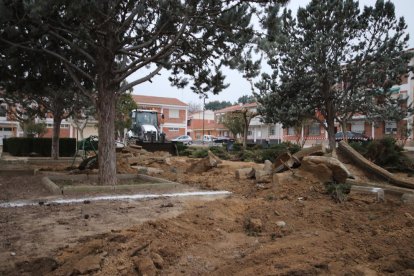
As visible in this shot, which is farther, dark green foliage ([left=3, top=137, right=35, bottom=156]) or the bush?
the bush

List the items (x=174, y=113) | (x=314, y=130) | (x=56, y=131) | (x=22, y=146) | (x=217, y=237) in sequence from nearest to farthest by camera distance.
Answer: (x=217, y=237)
(x=56, y=131)
(x=22, y=146)
(x=314, y=130)
(x=174, y=113)

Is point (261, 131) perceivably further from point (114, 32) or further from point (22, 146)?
point (114, 32)

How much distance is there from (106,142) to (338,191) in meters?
5.74

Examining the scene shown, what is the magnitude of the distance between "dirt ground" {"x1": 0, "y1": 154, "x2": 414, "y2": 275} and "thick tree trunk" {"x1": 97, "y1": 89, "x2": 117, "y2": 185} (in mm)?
1897

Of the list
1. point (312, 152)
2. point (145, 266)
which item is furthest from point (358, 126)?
point (145, 266)

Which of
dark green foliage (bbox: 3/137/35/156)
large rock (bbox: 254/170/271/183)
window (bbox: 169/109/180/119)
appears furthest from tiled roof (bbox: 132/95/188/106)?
large rock (bbox: 254/170/271/183)

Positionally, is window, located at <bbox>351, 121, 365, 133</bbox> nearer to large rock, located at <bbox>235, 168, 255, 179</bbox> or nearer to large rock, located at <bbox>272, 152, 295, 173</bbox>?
large rock, located at <bbox>235, 168, 255, 179</bbox>

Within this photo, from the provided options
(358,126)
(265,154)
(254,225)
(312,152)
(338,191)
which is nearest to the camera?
(254,225)

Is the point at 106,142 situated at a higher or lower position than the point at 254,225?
higher

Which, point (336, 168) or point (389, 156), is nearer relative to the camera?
point (336, 168)

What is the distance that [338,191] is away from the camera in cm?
849

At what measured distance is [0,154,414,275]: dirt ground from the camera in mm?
4328

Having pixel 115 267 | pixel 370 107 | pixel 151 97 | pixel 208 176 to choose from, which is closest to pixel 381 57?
pixel 370 107

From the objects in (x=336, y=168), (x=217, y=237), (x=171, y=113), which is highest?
(x=171, y=113)
